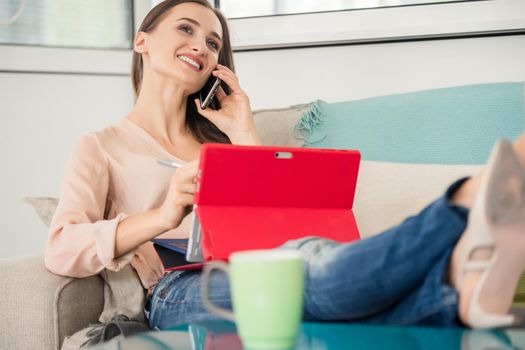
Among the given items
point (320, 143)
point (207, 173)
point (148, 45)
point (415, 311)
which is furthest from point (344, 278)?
point (148, 45)

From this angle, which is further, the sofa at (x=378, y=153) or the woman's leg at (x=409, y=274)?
the sofa at (x=378, y=153)

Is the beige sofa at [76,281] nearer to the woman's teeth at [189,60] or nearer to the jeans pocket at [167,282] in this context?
the jeans pocket at [167,282]

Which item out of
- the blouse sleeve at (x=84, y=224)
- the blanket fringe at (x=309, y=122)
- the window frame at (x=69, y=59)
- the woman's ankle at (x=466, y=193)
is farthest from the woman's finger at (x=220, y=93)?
the woman's ankle at (x=466, y=193)

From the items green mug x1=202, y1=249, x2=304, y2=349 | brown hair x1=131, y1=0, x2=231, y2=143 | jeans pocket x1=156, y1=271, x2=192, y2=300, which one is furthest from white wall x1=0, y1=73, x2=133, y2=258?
green mug x1=202, y1=249, x2=304, y2=349

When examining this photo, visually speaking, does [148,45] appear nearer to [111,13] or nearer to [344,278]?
[111,13]

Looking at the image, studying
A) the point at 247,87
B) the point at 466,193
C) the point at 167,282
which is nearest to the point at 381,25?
the point at 247,87

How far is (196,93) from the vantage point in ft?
6.35

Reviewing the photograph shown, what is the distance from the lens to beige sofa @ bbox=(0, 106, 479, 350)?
4.58ft

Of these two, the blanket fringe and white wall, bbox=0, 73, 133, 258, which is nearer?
the blanket fringe

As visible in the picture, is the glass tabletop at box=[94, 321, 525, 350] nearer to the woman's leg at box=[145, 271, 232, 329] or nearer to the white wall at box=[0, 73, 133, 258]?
the woman's leg at box=[145, 271, 232, 329]

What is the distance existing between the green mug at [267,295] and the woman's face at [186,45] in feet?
3.51

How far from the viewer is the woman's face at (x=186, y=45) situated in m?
1.79

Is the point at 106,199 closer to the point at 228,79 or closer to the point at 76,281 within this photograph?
the point at 76,281

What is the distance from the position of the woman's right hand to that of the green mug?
0.50m
